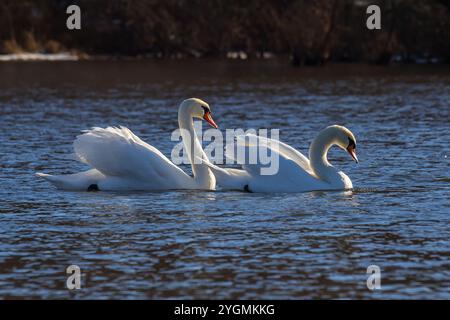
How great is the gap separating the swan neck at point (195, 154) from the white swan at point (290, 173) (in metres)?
0.13

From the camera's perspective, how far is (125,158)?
16.4m

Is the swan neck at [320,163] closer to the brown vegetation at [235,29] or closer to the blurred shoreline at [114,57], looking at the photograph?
the brown vegetation at [235,29]

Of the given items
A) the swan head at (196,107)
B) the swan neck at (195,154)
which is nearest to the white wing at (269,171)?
the swan neck at (195,154)

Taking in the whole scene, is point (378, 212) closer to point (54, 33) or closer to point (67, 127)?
point (67, 127)

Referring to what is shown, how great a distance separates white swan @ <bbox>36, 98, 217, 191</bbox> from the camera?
646 inches

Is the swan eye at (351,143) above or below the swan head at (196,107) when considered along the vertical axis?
below

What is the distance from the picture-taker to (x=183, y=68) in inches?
2360

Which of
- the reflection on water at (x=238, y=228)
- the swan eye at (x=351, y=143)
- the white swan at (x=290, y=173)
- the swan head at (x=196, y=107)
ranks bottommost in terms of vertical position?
the reflection on water at (x=238, y=228)

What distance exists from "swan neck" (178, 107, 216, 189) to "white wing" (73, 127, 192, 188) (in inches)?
9.9

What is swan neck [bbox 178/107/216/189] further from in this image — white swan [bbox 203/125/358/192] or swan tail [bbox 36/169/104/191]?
swan tail [bbox 36/169/104/191]

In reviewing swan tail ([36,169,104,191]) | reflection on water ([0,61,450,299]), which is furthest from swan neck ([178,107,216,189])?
swan tail ([36,169,104,191])

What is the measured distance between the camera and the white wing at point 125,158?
16.4 metres
